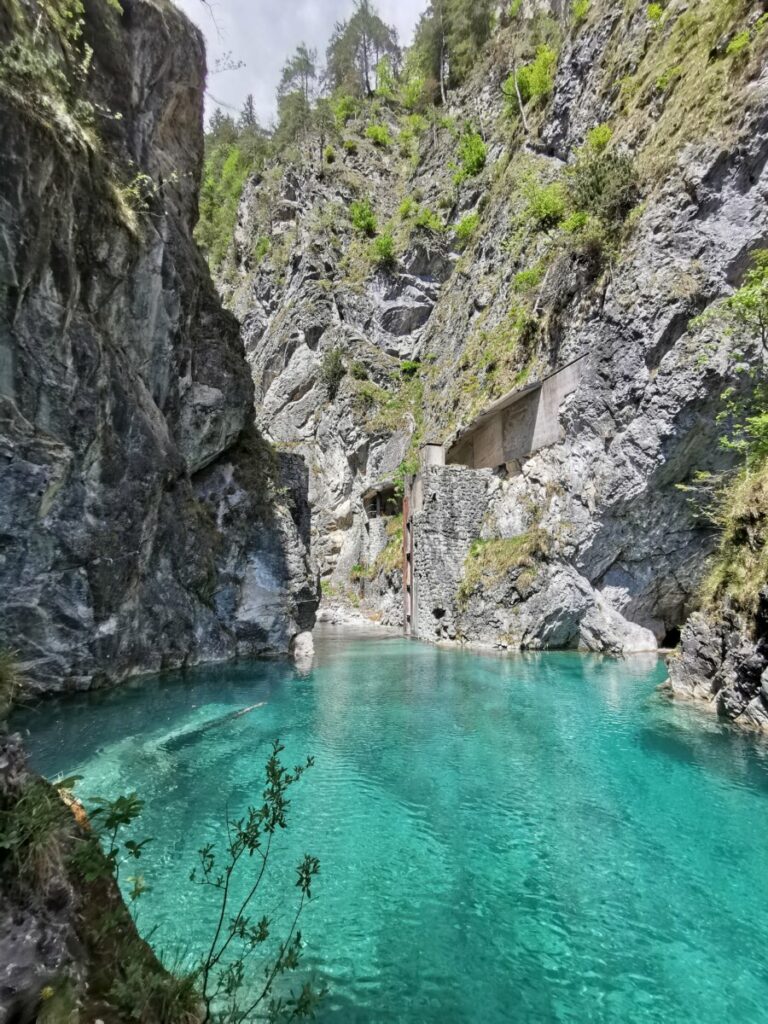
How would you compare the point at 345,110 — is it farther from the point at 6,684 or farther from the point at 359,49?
the point at 6,684

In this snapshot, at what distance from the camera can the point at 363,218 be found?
39469 mm

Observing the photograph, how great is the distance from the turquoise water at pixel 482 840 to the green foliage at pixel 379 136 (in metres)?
47.4

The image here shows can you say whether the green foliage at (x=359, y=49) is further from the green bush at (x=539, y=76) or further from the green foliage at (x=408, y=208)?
the green bush at (x=539, y=76)

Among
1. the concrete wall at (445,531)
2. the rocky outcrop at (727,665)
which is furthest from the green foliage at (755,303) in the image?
the concrete wall at (445,531)

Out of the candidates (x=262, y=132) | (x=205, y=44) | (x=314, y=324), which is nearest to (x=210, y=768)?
(x=205, y=44)

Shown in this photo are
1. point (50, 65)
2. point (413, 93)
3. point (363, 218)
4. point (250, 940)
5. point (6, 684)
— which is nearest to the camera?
point (250, 940)

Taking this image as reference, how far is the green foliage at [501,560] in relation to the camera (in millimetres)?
19797

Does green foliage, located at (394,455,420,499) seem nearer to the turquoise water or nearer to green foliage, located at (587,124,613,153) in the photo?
green foliage, located at (587,124,613,153)

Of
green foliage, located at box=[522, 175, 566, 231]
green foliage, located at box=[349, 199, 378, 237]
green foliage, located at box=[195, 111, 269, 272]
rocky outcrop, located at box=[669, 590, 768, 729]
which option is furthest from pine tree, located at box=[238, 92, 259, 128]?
rocky outcrop, located at box=[669, 590, 768, 729]

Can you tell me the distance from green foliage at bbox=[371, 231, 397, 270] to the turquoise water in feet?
110

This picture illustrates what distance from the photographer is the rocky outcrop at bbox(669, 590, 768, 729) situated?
27.0 feet

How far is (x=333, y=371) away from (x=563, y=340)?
63.2 feet

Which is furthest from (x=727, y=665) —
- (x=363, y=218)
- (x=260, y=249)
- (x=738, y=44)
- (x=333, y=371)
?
(x=260, y=249)

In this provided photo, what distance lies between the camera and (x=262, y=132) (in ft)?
163
